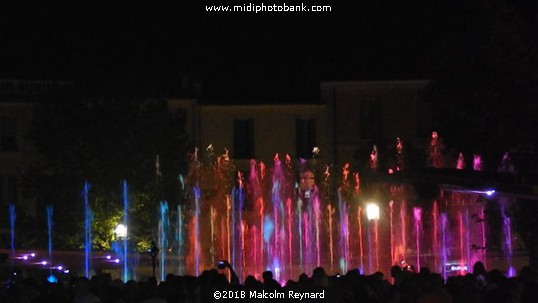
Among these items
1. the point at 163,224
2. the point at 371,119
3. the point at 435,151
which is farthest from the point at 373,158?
the point at 163,224

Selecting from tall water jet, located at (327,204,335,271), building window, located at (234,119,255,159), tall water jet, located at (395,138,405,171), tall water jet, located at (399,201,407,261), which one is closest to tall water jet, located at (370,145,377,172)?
tall water jet, located at (395,138,405,171)

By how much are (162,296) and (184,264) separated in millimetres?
26342

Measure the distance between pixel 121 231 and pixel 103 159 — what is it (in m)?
3.18

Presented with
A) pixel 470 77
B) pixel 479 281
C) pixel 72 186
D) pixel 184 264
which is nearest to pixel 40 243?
pixel 72 186

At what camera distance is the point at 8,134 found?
46.7m

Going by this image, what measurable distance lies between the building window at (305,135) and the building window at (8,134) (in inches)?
456

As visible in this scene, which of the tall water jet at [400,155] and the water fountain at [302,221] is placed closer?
the water fountain at [302,221]

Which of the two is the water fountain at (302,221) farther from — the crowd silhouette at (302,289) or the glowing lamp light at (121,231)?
the crowd silhouette at (302,289)

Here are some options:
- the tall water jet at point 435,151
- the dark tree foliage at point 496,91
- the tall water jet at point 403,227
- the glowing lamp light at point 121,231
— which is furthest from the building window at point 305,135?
the dark tree foliage at point 496,91

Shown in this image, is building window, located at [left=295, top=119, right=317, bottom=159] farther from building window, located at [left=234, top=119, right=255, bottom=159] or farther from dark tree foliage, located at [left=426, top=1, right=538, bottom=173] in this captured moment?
dark tree foliage, located at [left=426, top=1, right=538, bottom=173]

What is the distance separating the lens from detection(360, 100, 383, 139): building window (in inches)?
1866

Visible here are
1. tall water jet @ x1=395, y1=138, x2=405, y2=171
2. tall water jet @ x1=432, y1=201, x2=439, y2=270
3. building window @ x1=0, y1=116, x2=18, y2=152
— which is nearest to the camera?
tall water jet @ x1=432, y1=201, x2=439, y2=270

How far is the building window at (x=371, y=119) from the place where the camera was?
47406 mm

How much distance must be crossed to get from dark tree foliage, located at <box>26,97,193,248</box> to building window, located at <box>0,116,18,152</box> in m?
3.15
